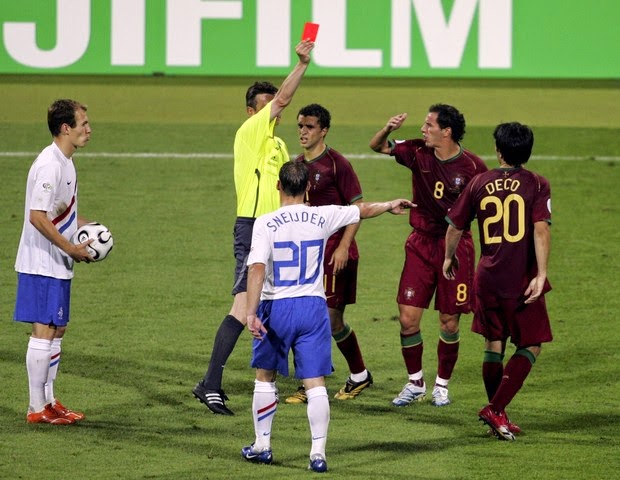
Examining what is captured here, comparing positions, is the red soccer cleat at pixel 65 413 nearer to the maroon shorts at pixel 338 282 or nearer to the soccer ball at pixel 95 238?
the soccer ball at pixel 95 238

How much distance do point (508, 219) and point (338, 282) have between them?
5.51 feet

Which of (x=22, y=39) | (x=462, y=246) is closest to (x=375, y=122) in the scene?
(x=22, y=39)

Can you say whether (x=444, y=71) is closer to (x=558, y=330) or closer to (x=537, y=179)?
(x=558, y=330)

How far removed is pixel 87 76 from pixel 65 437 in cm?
1583

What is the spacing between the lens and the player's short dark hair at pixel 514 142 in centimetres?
795

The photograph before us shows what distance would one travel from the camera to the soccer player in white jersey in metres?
7.27

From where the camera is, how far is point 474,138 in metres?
18.9

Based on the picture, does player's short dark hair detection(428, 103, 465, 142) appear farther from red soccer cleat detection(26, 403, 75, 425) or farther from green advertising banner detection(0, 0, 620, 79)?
green advertising banner detection(0, 0, 620, 79)

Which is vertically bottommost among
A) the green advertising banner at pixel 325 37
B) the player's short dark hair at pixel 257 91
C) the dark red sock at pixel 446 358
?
the dark red sock at pixel 446 358

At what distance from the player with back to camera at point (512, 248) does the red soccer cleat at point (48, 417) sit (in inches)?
103

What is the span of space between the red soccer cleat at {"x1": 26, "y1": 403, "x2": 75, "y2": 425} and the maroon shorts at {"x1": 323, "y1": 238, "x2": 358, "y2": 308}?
6.70ft

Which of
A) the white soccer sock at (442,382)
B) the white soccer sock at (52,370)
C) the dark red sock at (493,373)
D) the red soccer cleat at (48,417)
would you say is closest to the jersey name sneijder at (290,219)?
the dark red sock at (493,373)

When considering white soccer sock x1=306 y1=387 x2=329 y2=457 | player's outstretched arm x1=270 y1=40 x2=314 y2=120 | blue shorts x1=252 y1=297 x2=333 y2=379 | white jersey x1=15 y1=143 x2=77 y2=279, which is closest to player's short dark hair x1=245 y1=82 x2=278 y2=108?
player's outstretched arm x1=270 y1=40 x2=314 y2=120

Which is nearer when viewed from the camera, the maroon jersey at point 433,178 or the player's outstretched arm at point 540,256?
the player's outstretched arm at point 540,256
